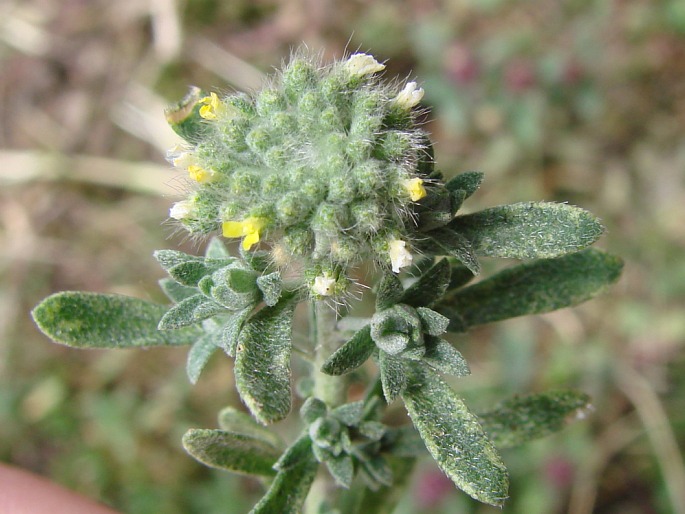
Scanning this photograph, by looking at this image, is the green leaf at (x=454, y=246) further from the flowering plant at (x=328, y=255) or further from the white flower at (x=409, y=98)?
the white flower at (x=409, y=98)

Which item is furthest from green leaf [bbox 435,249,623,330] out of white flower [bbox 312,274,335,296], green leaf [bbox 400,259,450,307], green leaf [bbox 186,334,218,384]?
green leaf [bbox 186,334,218,384]

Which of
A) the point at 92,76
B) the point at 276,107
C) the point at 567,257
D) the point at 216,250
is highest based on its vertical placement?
the point at 92,76

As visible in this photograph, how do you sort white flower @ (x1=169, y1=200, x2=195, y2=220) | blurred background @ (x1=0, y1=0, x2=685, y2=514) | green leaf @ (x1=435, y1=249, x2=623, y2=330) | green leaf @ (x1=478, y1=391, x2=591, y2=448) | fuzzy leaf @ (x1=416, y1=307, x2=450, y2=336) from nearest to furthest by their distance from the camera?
fuzzy leaf @ (x1=416, y1=307, x2=450, y2=336) → white flower @ (x1=169, y1=200, x2=195, y2=220) → green leaf @ (x1=435, y1=249, x2=623, y2=330) → green leaf @ (x1=478, y1=391, x2=591, y2=448) → blurred background @ (x1=0, y1=0, x2=685, y2=514)

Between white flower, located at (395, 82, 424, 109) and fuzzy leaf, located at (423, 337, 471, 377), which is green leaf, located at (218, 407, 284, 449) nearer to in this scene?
fuzzy leaf, located at (423, 337, 471, 377)

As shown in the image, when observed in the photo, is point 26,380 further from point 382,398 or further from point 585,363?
point 585,363

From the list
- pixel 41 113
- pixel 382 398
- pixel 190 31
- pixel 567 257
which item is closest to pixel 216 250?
pixel 382 398

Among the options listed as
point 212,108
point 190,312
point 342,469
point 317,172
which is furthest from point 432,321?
point 212,108

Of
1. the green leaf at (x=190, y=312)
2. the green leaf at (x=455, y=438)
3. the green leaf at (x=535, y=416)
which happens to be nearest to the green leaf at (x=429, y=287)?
the green leaf at (x=455, y=438)
